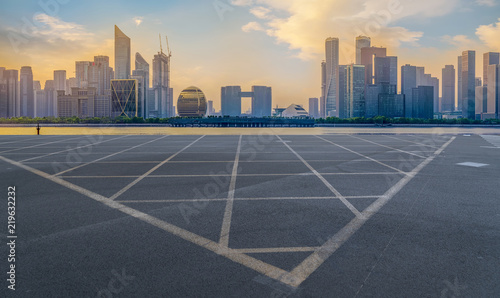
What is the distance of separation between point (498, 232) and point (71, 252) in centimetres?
747

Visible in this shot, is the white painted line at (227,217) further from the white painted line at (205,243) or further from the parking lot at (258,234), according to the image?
the white painted line at (205,243)

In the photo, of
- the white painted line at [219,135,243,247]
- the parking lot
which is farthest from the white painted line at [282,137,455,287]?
the white painted line at [219,135,243,247]

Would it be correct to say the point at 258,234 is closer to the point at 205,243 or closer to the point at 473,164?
the point at 205,243

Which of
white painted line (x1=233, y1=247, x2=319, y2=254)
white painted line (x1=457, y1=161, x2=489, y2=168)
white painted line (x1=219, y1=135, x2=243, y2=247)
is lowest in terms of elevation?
white painted line (x1=233, y1=247, x2=319, y2=254)

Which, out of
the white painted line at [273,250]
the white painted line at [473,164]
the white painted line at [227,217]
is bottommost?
the white painted line at [273,250]

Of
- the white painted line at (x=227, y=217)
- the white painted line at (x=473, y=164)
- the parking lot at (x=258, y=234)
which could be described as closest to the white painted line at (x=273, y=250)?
the parking lot at (x=258, y=234)

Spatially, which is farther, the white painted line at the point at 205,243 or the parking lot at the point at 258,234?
the white painted line at the point at 205,243

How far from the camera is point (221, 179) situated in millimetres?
12164

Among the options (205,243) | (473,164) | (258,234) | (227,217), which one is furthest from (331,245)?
(473,164)

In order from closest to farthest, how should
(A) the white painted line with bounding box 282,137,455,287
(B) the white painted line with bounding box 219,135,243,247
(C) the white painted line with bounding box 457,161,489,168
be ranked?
(A) the white painted line with bounding box 282,137,455,287 → (B) the white painted line with bounding box 219,135,243,247 → (C) the white painted line with bounding box 457,161,489,168

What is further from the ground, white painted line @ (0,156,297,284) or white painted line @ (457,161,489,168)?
white painted line @ (457,161,489,168)

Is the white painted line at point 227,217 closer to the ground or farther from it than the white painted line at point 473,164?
closer to the ground

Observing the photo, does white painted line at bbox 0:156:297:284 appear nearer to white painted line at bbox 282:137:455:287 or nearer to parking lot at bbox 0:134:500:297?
parking lot at bbox 0:134:500:297

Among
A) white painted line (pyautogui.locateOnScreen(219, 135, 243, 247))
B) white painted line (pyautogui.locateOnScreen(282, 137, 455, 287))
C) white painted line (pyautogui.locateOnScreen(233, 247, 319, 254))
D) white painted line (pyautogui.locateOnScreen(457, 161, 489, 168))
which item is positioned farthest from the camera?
white painted line (pyautogui.locateOnScreen(457, 161, 489, 168))
